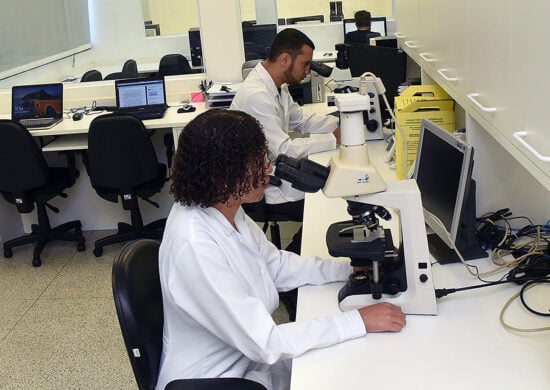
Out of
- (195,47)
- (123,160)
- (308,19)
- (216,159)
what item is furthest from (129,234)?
(308,19)

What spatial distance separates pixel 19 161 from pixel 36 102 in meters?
0.58

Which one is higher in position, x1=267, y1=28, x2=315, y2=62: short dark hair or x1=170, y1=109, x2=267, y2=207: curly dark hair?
x1=267, y1=28, x2=315, y2=62: short dark hair

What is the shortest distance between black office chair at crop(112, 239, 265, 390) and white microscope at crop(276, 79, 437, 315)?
0.39m

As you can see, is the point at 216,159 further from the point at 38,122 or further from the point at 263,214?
the point at 38,122

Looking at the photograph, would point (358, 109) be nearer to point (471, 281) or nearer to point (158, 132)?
point (471, 281)

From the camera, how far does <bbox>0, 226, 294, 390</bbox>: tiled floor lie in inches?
107

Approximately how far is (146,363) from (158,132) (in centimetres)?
288

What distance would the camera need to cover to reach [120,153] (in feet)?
11.8

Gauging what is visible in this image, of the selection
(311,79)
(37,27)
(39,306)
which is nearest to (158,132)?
(311,79)

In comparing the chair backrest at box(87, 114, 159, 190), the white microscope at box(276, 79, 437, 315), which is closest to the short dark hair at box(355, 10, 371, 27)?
the chair backrest at box(87, 114, 159, 190)

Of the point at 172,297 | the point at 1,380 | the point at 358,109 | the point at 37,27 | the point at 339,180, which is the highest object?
the point at 37,27

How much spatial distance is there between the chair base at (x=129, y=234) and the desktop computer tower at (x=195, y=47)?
3004 mm

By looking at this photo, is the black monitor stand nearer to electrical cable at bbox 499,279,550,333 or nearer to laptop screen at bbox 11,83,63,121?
electrical cable at bbox 499,279,550,333

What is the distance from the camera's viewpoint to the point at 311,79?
4.02m
